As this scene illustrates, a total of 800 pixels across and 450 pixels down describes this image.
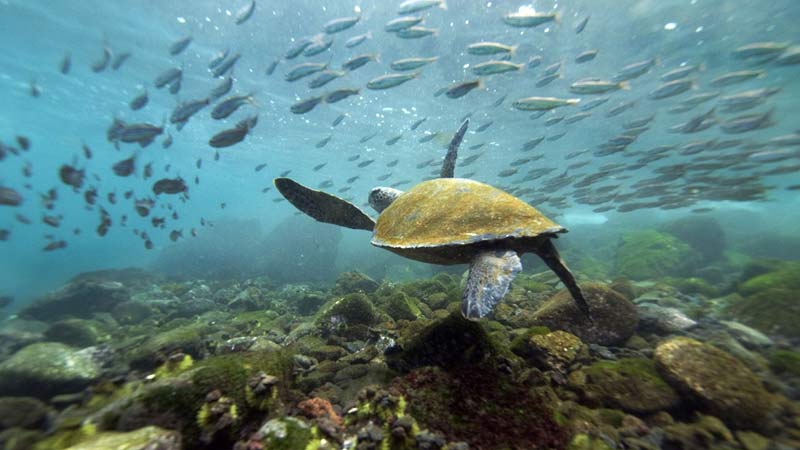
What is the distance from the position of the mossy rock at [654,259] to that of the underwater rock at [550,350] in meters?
11.4

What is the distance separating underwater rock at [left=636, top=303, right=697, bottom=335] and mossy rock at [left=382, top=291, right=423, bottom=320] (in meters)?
3.21

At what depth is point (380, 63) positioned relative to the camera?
51.0 ft

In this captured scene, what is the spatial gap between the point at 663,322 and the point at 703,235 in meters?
19.1

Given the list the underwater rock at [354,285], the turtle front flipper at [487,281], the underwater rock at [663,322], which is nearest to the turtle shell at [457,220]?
the turtle front flipper at [487,281]

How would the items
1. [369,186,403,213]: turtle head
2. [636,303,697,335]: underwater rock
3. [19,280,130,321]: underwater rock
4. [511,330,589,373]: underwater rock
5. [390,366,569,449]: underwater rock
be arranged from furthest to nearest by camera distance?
[19,280,130,321]: underwater rock < [369,186,403,213]: turtle head < [636,303,697,335]: underwater rock < [511,330,589,373]: underwater rock < [390,366,569,449]: underwater rock

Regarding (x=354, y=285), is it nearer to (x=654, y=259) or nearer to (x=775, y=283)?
(x=775, y=283)

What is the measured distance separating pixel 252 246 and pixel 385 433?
32946mm

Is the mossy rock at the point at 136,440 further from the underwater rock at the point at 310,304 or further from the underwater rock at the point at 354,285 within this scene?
the underwater rock at the point at 354,285

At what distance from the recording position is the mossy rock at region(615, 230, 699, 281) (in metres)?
12.3

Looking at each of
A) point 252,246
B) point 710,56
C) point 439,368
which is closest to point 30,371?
point 439,368

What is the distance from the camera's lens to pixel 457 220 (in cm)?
305

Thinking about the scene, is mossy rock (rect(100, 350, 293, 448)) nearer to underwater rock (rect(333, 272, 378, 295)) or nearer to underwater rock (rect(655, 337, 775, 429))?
underwater rock (rect(655, 337, 775, 429))

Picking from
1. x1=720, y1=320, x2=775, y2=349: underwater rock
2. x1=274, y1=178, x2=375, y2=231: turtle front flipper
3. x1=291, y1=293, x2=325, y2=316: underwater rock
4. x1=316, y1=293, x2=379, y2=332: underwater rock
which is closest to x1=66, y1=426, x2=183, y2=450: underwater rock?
x1=274, y1=178, x2=375, y2=231: turtle front flipper

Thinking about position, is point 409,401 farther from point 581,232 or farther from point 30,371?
point 581,232
